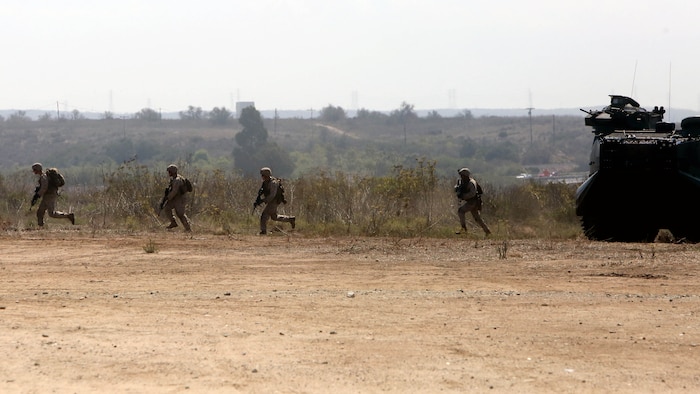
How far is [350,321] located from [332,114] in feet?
395

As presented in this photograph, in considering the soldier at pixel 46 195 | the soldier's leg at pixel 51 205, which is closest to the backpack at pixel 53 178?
the soldier at pixel 46 195

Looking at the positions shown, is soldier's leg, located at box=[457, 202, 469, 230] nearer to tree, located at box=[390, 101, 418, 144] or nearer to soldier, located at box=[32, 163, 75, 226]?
soldier, located at box=[32, 163, 75, 226]

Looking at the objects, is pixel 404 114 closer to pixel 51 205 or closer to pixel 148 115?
pixel 148 115

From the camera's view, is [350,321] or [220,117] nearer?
[350,321]

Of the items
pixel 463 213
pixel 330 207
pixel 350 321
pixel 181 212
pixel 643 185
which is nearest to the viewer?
pixel 350 321

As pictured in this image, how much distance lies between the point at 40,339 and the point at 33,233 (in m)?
11.7

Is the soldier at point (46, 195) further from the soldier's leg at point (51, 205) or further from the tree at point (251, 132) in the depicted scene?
the tree at point (251, 132)

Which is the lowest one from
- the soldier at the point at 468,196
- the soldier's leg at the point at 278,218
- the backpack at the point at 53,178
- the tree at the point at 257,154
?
the tree at the point at 257,154

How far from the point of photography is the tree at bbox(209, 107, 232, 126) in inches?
4683

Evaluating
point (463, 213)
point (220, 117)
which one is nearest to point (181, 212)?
point (463, 213)

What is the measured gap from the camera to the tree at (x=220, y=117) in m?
119

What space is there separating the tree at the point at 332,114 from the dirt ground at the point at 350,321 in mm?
112816

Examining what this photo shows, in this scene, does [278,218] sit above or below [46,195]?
below

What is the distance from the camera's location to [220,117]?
393ft
